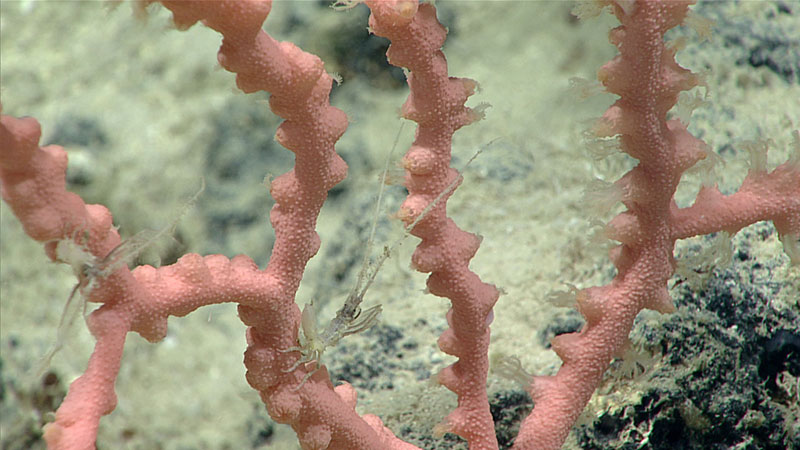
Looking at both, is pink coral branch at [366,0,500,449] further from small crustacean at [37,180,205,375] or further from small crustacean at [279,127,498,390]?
small crustacean at [37,180,205,375]

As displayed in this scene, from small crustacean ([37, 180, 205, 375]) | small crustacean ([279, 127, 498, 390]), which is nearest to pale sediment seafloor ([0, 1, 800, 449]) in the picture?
small crustacean ([37, 180, 205, 375])

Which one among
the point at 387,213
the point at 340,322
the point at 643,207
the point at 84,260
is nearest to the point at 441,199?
the point at 387,213

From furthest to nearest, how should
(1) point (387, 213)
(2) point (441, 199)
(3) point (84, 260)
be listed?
(1) point (387, 213), (2) point (441, 199), (3) point (84, 260)

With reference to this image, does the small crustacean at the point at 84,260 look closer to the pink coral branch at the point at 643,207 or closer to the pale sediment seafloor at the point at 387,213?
the pale sediment seafloor at the point at 387,213

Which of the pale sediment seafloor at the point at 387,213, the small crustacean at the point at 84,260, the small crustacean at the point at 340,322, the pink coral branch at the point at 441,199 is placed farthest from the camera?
the pale sediment seafloor at the point at 387,213

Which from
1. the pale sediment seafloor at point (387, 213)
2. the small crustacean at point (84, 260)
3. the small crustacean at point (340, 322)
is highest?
the small crustacean at point (84, 260)

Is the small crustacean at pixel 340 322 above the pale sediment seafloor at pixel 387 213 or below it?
above

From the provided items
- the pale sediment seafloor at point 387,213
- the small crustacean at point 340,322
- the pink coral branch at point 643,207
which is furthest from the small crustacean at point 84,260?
the pink coral branch at point 643,207

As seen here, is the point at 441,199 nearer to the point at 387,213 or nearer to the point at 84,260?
the point at 387,213

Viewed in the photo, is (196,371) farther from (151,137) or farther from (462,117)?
(462,117)

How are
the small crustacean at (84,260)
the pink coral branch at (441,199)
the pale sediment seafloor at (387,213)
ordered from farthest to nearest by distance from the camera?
the pale sediment seafloor at (387,213) → the pink coral branch at (441,199) → the small crustacean at (84,260)
